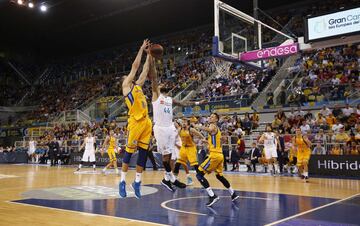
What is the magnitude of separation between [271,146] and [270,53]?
16.5 ft

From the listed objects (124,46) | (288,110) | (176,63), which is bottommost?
(288,110)

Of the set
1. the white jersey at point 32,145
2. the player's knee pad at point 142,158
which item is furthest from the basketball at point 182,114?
the white jersey at point 32,145

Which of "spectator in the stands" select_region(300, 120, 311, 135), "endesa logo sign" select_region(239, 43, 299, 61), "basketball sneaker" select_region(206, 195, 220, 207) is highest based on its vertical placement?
"endesa logo sign" select_region(239, 43, 299, 61)

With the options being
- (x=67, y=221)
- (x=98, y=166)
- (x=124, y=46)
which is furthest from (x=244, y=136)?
(x=124, y=46)

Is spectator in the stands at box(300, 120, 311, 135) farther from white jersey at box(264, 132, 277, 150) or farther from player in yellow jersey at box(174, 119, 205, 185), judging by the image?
player in yellow jersey at box(174, 119, 205, 185)

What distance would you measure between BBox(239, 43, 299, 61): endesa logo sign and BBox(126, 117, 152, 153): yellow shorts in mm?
6416

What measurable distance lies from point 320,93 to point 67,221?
1404 centimetres

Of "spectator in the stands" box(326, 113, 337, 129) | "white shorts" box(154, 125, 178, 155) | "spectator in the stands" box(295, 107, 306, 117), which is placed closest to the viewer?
"white shorts" box(154, 125, 178, 155)

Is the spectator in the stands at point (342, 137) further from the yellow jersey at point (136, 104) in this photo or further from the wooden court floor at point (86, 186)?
the yellow jersey at point (136, 104)

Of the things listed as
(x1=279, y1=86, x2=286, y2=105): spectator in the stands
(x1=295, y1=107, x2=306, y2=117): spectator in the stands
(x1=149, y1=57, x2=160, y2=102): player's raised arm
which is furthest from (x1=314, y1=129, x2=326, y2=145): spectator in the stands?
(x1=149, y1=57, x2=160, y2=102): player's raised arm

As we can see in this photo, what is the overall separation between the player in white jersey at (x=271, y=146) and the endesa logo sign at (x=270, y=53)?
426 cm

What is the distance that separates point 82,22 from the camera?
31.5 meters

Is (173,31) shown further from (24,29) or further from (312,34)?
(312,34)

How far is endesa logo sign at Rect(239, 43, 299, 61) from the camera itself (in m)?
11.3
